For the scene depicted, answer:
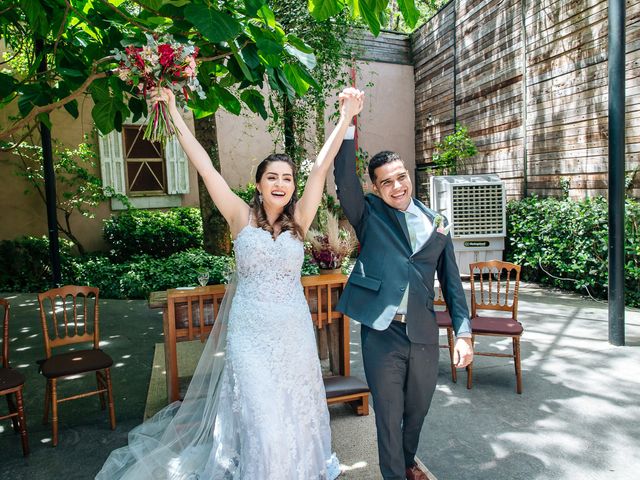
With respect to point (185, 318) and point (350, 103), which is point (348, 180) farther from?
point (185, 318)

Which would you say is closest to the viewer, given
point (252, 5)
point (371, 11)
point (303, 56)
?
point (252, 5)

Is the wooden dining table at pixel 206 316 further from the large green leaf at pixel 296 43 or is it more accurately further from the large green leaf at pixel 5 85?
the large green leaf at pixel 296 43

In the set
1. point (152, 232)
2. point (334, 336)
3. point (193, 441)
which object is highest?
point (152, 232)

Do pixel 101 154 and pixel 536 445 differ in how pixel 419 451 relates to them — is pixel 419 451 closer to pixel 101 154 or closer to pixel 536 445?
pixel 536 445

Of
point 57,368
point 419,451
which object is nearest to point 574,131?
point 419,451

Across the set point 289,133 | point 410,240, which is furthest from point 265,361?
point 289,133

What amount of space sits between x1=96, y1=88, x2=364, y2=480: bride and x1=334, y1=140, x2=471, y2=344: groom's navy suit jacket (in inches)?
11.6

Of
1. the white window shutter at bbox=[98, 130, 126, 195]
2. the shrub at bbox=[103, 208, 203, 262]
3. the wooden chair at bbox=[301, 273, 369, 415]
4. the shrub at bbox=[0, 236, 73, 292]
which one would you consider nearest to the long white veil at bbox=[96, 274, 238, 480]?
the wooden chair at bbox=[301, 273, 369, 415]

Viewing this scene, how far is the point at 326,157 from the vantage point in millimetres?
2760

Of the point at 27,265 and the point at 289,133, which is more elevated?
the point at 289,133

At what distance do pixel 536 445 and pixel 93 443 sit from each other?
3052mm

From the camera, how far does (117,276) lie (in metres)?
8.56

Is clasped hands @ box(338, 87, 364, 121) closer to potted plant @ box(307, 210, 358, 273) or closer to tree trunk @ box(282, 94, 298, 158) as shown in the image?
potted plant @ box(307, 210, 358, 273)

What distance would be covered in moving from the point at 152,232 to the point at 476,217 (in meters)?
5.97
